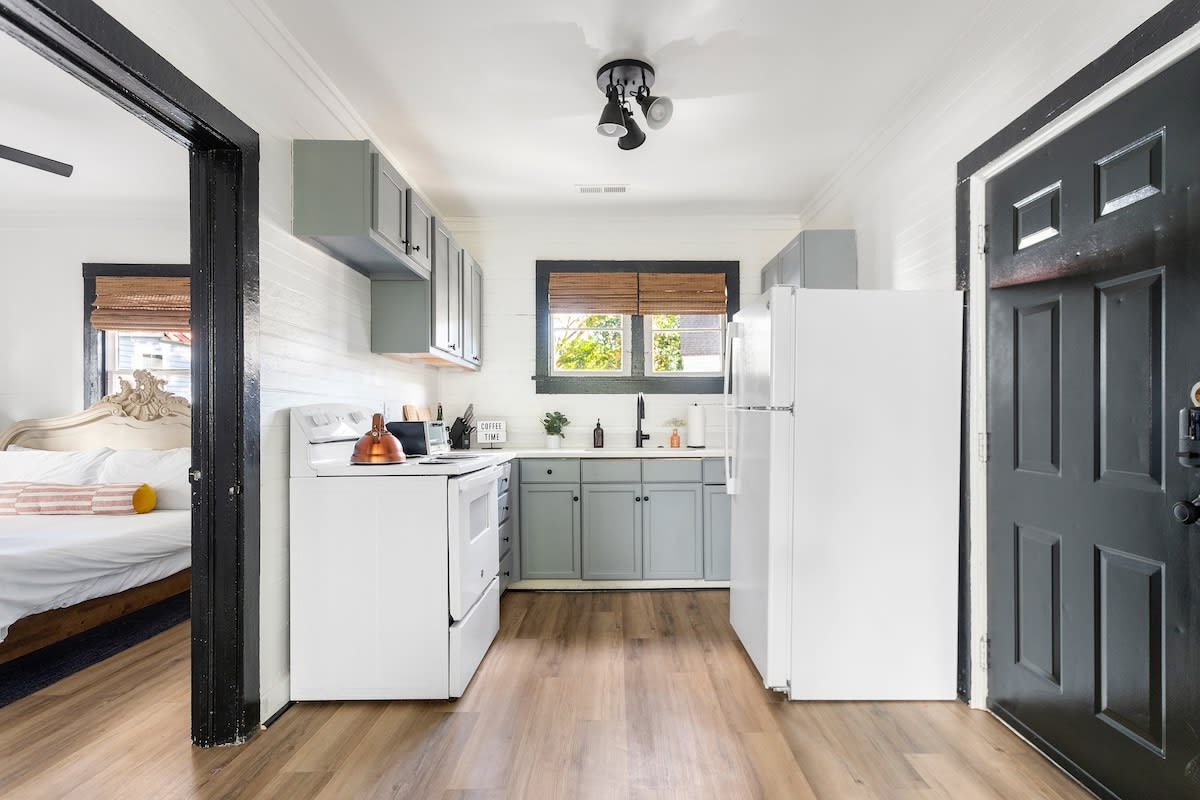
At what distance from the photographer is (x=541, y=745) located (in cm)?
215

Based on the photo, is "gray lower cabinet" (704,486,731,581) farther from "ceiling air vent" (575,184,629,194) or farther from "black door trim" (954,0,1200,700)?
"ceiling air vent" (575,184,629,194)

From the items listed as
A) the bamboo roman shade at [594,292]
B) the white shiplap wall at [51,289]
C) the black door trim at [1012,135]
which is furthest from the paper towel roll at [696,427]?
the white shiplap wall at [51,289]

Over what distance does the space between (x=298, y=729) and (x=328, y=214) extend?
75.3 inches

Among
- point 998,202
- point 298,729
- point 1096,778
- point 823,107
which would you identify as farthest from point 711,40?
point 298,729

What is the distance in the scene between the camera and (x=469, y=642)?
8.73 ft

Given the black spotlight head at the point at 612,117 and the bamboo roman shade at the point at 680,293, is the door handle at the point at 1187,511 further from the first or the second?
the bamboo roman shade at the point at 680,293

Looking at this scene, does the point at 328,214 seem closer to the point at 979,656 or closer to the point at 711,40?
the point at 711,40

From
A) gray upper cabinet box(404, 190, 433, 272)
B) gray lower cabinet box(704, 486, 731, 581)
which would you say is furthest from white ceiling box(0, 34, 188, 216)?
gray lower cabinet box(704, 486, 731, 581)

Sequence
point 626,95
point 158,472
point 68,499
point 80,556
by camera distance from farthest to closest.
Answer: point 158,472 < point 68,499 < point 80,556 < point 626,95

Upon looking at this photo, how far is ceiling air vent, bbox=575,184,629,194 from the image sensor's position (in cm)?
405

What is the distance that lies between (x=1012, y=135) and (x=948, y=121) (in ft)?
1.69

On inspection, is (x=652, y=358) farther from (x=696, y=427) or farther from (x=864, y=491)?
(x=864, y=491)

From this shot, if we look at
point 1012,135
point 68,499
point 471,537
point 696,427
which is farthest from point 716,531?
point 68,499

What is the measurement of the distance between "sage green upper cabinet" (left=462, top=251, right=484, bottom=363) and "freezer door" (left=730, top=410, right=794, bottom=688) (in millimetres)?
2104
